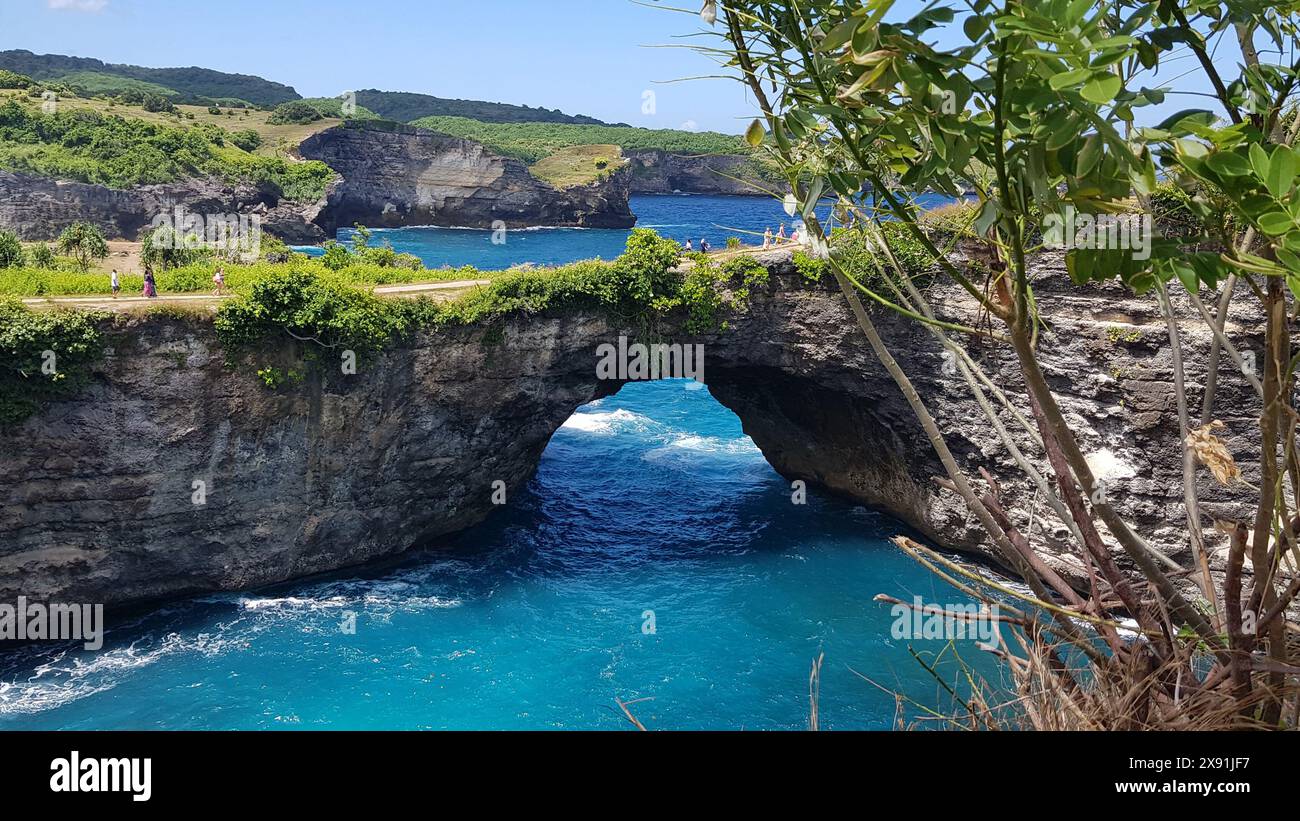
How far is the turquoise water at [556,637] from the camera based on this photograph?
22.4 meters

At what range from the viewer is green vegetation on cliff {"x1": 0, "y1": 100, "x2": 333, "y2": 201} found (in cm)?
7612

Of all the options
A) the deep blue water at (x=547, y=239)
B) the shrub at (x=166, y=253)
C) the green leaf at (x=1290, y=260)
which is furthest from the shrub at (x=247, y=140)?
the green leaf at (x=1290, y=260)

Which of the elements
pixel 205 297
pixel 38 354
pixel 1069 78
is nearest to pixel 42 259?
pixel 205 297

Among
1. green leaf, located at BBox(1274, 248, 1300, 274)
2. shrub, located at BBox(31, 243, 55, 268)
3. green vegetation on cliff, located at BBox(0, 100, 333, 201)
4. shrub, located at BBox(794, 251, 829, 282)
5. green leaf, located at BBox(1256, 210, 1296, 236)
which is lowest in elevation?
green leaf, located at BBox(1274, 248, 1300, 274)

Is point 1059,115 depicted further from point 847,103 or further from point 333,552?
point 333,552

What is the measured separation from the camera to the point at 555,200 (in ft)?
367

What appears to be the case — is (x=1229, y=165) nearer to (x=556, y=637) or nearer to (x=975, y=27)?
(x=975, y=27)

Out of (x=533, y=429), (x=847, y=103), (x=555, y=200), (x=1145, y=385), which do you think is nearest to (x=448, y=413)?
(x=533, y=429)

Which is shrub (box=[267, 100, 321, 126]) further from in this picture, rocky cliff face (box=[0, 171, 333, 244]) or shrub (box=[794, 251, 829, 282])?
shrub (box=[794, 251, 829, 282])

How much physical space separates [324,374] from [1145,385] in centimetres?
2280

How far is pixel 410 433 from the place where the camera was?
28266 mm

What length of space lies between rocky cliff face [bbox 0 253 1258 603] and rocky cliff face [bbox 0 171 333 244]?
55.6m
